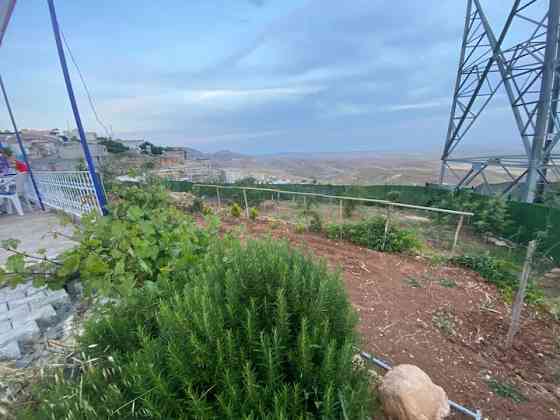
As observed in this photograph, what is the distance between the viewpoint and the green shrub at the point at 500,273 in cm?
316

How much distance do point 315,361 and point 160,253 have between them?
1.52 meters

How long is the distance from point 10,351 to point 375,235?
4862 mm

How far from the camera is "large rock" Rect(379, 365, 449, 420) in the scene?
1.26 m

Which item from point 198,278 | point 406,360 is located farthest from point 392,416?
point 198,278

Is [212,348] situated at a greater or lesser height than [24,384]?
greater

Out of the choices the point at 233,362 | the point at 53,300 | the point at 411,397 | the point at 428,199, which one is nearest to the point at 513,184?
the point at 428,199

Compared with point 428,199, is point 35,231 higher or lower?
higher

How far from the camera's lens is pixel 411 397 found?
1.28 meters

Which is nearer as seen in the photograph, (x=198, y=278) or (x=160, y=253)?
(x=198, y=278)

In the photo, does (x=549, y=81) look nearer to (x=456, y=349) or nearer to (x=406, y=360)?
(x=456, y=349)

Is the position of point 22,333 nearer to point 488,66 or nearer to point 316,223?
point 316,223

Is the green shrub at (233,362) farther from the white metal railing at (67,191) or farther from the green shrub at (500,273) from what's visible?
the green shrub at (500,273)

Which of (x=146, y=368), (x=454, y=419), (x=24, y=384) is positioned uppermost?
(x=146, y=368)

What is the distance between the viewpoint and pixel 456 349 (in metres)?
2.09
